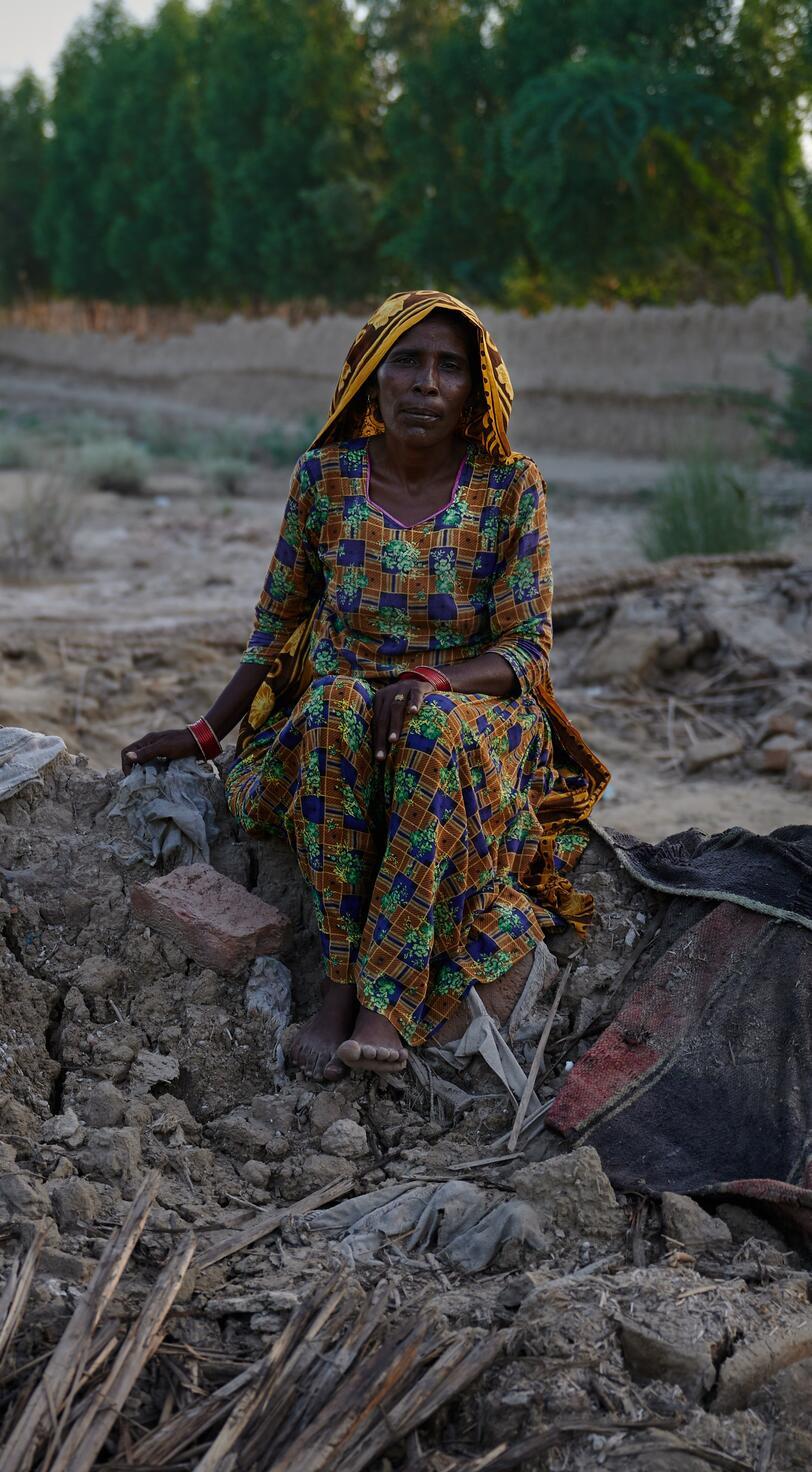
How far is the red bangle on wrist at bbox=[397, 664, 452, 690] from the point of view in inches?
117

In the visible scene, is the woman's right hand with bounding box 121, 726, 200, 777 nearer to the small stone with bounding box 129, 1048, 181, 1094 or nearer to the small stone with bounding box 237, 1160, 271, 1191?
the small stone with bounding box 129, 1048, 181, 1094

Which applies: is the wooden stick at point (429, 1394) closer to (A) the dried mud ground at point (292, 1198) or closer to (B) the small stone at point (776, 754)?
(A) the dried mud ground at point (292, 1198)

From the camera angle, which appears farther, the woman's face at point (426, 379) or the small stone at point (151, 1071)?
the woman's face at point (426, 379)

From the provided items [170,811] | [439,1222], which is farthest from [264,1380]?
[170,811]

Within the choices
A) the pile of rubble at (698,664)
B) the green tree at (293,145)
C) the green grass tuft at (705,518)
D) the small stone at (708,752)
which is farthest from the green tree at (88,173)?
the small stone at (708,752)

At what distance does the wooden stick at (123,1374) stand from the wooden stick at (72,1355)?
1.6 inches

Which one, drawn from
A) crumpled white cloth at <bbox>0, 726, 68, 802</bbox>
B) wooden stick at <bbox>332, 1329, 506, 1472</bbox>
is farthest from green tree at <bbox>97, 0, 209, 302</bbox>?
wooden stick at <bbox>332, 1329, 506, 1472</bbox>

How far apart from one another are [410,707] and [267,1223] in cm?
102

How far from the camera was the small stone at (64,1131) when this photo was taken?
2742 millimetres

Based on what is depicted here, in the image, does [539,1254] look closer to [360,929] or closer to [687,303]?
[360,929]

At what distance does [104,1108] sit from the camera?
283 cm

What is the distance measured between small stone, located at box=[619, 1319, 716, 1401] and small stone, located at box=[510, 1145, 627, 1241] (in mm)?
329

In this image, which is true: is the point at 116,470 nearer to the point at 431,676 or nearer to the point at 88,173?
the point at 431,676

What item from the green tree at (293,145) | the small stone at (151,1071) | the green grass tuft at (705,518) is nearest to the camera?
the small stone at (151,1071)
